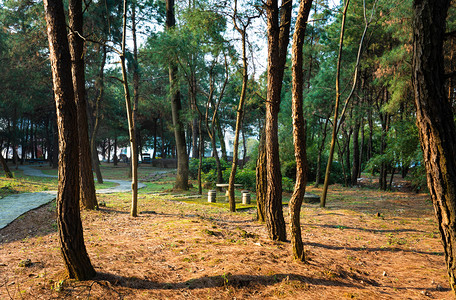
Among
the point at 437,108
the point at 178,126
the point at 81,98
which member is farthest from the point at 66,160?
the point at 178,126

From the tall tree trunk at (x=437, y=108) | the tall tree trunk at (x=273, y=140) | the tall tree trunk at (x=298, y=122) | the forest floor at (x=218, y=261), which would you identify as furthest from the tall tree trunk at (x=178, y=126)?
the tall tree trunk at (x=437, y=108)

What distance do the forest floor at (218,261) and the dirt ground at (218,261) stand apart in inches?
0.5

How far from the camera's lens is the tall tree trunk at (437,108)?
280 cm

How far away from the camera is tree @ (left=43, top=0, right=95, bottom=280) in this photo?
3.25m

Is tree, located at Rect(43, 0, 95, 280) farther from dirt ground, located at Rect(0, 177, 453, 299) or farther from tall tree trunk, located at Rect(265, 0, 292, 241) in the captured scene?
tall tree trunk, located at Rect(265, 0, 292, 241)

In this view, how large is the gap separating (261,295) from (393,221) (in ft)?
A: 18.8

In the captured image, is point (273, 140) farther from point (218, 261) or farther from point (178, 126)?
point (178, 126)

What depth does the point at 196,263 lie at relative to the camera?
13.3 ft

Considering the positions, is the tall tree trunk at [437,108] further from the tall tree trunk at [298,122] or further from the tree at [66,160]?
the tree at [66,160]

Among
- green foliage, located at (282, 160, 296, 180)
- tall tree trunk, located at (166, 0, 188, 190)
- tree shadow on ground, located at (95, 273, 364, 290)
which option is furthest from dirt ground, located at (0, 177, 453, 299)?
green foliage, located at (282, 160, 296, 180)

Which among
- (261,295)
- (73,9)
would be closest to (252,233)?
(261,295)

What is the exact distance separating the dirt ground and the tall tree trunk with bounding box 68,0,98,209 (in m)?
0.63

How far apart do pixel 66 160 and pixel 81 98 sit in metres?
4.23

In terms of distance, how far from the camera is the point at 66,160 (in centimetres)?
329
